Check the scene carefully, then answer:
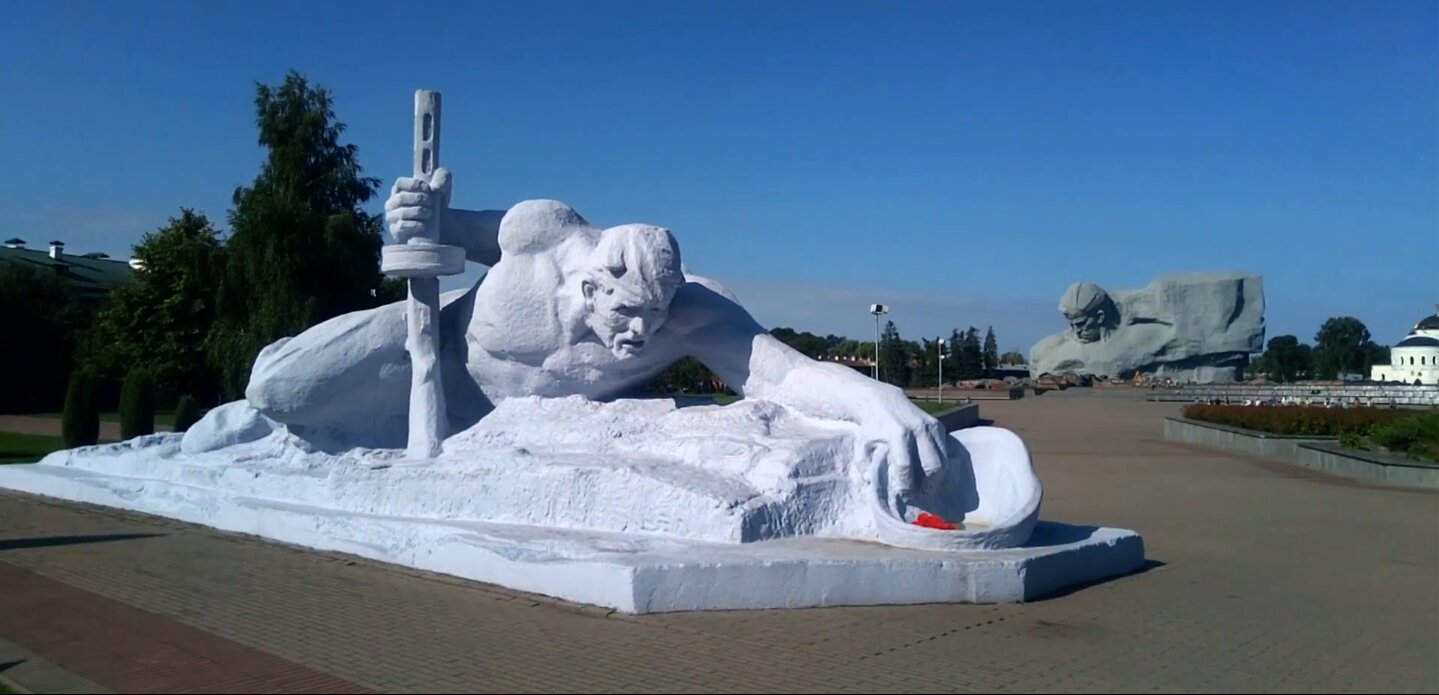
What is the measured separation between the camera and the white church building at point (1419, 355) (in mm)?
64375

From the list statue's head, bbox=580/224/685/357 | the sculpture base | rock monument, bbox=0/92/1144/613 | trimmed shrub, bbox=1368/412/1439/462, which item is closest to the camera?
the sculpture base

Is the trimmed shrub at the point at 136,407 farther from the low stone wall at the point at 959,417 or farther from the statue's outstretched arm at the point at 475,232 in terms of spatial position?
the low stone wall at the point at 959,417

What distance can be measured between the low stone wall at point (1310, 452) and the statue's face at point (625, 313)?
11.5m

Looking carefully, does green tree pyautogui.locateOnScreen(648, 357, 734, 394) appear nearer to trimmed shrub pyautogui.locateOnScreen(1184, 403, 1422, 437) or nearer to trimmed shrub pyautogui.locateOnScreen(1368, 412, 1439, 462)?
trimmed shrub pyautogui.locateOnScreen(1184, 403, 1422, 437)

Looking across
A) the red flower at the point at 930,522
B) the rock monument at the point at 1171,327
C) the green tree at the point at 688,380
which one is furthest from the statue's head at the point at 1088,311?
the red flower at the point at 930,522

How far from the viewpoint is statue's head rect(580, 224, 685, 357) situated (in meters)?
7.58

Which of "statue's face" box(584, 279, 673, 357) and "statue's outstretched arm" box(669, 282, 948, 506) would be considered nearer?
"statue's outstretched arm" box(669, 282, 948, 506)

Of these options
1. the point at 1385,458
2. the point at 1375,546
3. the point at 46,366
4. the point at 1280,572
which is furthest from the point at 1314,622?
the point at 46,366

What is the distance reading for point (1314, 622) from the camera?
20.3 ft

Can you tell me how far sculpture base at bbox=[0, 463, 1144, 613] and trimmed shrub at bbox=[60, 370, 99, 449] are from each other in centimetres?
1176

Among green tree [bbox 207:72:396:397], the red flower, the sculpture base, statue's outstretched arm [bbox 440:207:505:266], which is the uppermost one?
green tree [bbox 207:72:396:397]

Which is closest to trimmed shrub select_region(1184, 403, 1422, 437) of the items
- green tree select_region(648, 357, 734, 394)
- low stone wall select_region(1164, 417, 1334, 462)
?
low stone wall select_region(1164, 417, 1334, 462)

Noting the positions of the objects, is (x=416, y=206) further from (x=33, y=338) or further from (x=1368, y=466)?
(x=33, y=338)

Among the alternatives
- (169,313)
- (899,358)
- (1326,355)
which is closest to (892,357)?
(899,358)
